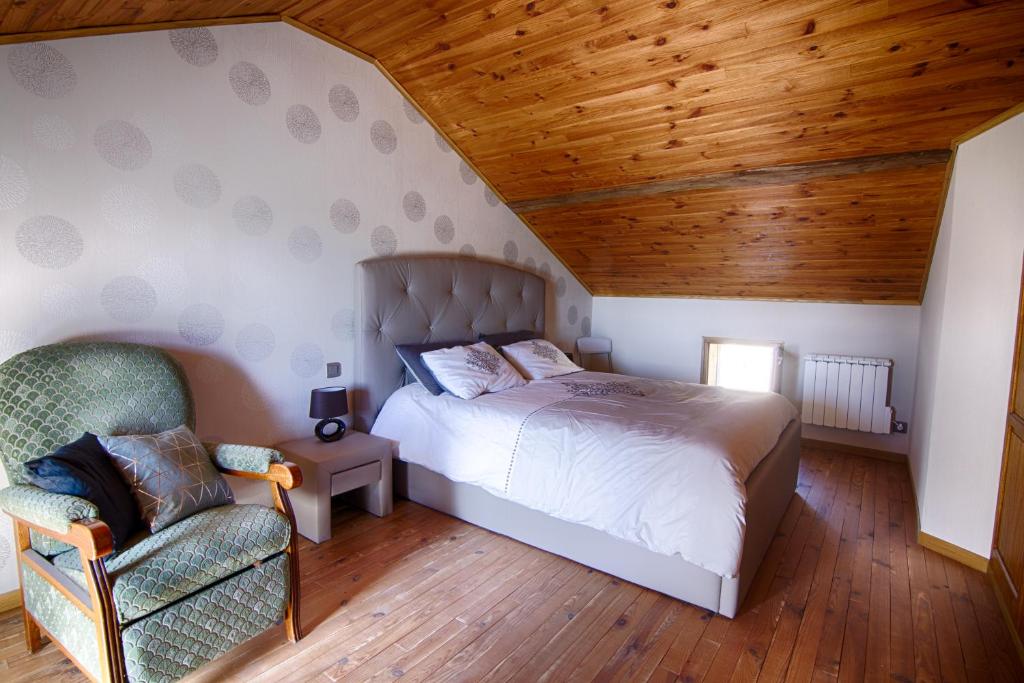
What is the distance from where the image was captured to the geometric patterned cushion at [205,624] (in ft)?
4.77

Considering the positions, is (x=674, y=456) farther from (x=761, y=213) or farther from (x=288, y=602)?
(x=761, y=213)

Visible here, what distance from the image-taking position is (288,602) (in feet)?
6.02

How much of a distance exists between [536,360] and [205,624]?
8.11 feet

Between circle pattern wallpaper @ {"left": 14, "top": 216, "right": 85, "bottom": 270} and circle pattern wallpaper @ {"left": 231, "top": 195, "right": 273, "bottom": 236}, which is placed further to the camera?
circle pattern wallpaper @ {"left": 231, "top": 195, "right": 273, "bottom": 236}

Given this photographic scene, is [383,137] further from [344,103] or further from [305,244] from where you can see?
[305,244]

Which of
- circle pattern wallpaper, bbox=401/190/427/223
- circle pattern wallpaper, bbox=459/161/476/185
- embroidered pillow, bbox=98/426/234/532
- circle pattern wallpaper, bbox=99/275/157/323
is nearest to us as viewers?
embroidered pillow, bbox=98/426/234/532

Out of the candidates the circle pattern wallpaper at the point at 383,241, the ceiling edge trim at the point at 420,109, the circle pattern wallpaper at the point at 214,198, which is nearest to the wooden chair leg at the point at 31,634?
the circle pattern wallpaper at the point at 214,198

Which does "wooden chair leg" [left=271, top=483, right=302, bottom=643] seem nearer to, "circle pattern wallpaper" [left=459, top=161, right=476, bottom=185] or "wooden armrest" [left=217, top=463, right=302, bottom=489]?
"wooden armrest" [left=217, top=463, right=302, bottom=489]

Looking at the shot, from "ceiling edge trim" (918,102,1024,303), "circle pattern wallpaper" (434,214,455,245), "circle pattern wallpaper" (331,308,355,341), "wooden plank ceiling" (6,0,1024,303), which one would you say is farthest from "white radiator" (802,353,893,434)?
"circle pattern wallpaper" (331,308,355,341)

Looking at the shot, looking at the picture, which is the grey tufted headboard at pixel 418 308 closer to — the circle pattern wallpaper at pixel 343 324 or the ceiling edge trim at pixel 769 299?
the circle pattern wallpaper at pixel 343 324

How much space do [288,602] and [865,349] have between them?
4.25 meters

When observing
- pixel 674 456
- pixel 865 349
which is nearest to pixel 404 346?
pixel 674 456

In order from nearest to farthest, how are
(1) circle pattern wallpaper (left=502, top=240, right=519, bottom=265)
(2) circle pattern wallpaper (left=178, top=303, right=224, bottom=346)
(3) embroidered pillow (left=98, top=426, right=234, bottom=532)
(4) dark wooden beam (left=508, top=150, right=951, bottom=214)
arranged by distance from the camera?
(3) embroidered pillow (left=98, top=426, right=234, bottom=532) < (2) circle pattern wallpaper (left=178, top=303, right=224, bottom=346) < (4) dark wooden beam (left=508, top=150, right=951, bottom=214) < (1) circle pattern wallpaper (left=502, top=240, right=519, bottom=265)

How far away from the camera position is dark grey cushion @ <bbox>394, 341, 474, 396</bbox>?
3049mm
